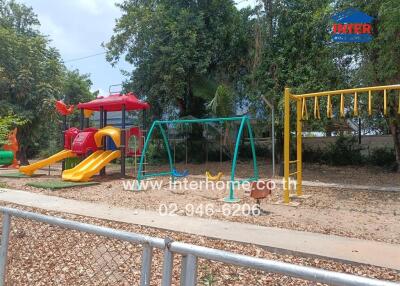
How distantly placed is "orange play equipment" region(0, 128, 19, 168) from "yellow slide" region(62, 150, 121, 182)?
22.4 feet

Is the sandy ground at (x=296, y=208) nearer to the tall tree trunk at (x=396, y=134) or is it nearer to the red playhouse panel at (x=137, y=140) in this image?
the red playhouse panel at (x=137, y=140)

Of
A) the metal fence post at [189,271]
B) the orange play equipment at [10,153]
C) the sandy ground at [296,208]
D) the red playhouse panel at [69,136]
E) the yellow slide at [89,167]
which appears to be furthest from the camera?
the orange play equipment at [10,153]

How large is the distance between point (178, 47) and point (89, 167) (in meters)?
6.59

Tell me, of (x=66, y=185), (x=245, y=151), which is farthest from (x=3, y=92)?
(x=245, y=151)

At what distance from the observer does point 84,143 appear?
46.7ft

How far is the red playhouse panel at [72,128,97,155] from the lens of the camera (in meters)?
14.2

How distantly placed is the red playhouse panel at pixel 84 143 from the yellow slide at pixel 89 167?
0.30 metres

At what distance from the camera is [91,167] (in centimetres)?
1334

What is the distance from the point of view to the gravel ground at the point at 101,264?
4107 millimetres

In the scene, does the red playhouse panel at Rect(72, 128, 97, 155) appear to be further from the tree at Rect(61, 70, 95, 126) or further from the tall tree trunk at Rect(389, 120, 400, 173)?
the tree at Rect(61, 70, 95, 126)

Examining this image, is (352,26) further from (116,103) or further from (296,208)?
(116,103)

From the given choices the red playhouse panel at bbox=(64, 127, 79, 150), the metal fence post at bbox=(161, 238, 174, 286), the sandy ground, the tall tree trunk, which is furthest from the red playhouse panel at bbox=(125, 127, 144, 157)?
the metal fence post at bbox=(161, 238, 174, 286)

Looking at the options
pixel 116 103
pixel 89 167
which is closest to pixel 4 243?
pixel 89 167

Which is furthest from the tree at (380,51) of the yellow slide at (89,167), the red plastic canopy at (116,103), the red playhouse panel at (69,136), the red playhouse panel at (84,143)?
the red playhouse panel at (69,136)
